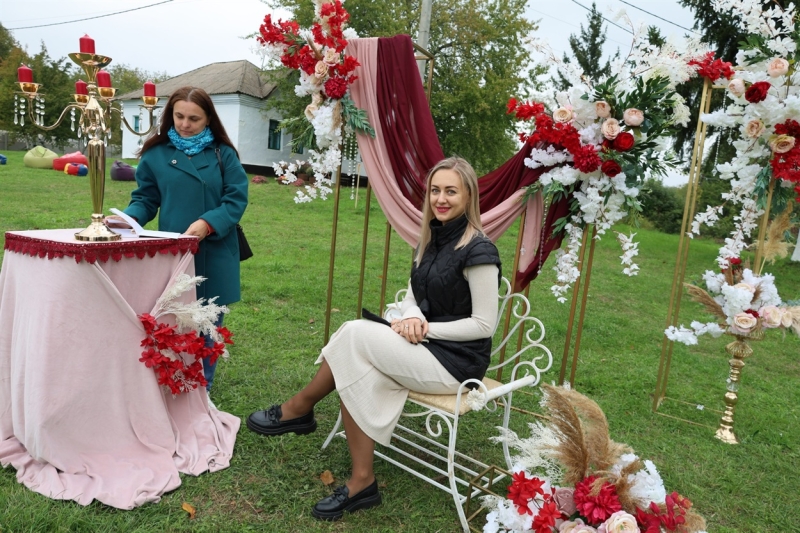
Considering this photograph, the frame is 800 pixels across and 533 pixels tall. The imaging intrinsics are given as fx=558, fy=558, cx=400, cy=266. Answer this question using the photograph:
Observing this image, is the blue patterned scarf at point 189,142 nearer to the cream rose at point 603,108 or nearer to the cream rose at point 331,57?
the cream rose at point 331,57

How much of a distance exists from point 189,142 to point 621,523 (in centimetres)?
266

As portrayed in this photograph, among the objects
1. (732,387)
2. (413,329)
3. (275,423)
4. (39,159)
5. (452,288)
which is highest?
(39,159)

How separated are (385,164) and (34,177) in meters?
11.6

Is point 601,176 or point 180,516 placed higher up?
point 601,176

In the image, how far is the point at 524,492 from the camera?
5.96 ft

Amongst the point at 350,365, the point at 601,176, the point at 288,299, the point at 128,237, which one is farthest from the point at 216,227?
the point at 288,299

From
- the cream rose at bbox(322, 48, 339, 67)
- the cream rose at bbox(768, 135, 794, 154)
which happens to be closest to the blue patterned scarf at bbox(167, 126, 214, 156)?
the cream rose at bbox(322, 48, 339, 67)

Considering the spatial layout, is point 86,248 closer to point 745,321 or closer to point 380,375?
point 380,375

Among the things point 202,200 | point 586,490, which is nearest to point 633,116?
point 586,490

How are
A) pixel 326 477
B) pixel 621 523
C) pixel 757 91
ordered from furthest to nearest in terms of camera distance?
pixel 757 91 < pixel 326 477 < pixel 621 523

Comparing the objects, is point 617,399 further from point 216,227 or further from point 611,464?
point 216,227

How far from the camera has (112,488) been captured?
237 centimetres

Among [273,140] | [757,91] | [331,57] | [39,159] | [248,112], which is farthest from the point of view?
[273,140]

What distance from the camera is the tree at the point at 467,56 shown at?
1647 cm
